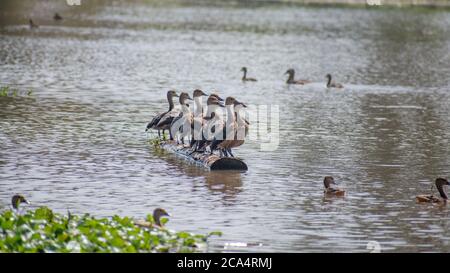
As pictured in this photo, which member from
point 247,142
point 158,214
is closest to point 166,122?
point 247,142

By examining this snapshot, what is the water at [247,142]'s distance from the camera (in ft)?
63.3

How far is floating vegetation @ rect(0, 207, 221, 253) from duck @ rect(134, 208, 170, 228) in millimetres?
351

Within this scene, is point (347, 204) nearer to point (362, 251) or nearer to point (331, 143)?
point (362, 251)

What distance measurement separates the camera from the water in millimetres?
19281

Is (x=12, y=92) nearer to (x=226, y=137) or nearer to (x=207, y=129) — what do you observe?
(x=207, y=129)

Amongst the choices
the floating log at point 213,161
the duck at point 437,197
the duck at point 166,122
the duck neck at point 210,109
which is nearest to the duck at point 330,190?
the duck at point 437,197

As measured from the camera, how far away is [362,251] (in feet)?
56.1

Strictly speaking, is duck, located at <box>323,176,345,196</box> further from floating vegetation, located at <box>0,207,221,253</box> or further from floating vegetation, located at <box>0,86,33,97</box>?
floating vegetation, located at <box>0,86,33,97</box>

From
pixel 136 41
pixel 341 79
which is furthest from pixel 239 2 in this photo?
pixel 341 79

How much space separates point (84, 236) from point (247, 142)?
12.7 metres

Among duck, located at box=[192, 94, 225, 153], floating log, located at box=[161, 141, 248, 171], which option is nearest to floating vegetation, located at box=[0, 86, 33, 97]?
floating log, located at box=[161, 141, 248, 171]

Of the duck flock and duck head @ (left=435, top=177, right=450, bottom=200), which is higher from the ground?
the duck flock

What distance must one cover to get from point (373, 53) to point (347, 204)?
4012cm

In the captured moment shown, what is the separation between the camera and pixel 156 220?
703 inches
